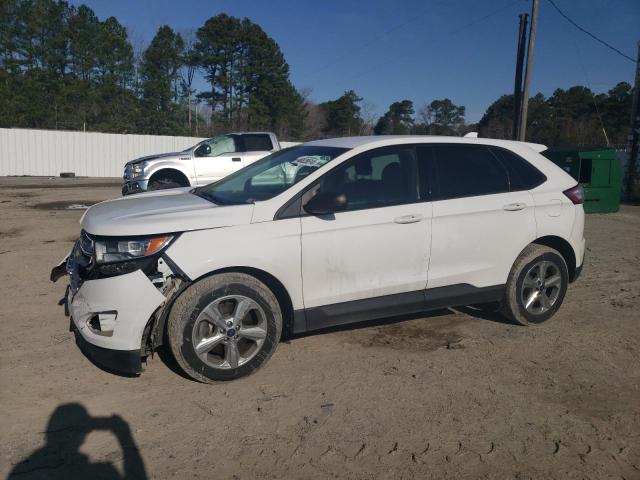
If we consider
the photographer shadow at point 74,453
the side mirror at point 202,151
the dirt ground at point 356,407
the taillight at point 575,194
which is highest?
the side mirror at point 202,151

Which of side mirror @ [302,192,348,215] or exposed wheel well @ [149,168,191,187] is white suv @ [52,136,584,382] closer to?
side mirror @ [302,192,348,215]

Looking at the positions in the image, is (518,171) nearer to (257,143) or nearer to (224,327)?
(224,327)

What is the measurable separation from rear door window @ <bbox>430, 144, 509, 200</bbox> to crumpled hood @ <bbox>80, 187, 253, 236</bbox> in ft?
5.85

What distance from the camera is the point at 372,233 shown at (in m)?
4.29

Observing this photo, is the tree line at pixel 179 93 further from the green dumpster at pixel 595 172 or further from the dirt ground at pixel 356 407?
the dirt ground at pixel 356 407

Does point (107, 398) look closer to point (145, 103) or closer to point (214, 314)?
point (214, 314)

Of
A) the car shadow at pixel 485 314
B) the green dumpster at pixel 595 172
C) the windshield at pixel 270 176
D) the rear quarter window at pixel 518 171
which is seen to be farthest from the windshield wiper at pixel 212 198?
the green dumpster at pixel 595 172

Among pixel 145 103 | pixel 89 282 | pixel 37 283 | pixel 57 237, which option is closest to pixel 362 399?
pixel 89 282

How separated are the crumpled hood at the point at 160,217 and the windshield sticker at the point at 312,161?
74 cm

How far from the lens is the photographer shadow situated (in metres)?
2.87

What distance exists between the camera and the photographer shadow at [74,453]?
2.87m

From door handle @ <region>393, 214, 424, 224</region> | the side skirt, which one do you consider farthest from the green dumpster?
door handle @ <region>393, 214, 424, 224</region>

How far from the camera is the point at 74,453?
10.0ft

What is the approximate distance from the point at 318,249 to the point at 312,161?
33.2 inches
